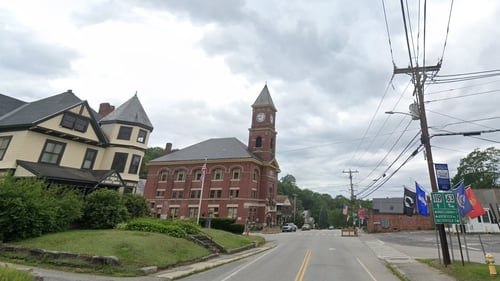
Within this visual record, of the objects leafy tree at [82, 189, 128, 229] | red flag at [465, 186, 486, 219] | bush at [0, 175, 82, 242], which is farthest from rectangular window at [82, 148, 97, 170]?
red flag at [465, 186, 486, 219]

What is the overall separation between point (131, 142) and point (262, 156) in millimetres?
33853

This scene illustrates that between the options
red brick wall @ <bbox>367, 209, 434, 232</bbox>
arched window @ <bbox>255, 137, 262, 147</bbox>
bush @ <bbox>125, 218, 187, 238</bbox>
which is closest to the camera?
bush @ <bbox>125, 218, 187, 238</bbox>

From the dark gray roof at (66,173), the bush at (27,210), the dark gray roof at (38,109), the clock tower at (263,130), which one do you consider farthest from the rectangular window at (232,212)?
the bush at (27,210)

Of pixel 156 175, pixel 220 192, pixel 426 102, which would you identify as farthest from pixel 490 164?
pixel 156 175

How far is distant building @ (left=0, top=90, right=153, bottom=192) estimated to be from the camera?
70.5 feet

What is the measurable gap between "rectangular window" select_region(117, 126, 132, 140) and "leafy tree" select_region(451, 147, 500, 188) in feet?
224

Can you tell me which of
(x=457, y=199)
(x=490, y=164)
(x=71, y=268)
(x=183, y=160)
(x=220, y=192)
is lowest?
(x=71, y=268)

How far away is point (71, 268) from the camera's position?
11.4 meters

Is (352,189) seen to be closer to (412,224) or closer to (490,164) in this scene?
(412,224)

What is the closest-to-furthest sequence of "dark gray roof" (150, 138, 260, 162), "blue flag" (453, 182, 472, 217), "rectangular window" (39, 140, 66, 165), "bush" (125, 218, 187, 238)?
1. "blue flag" (453, 182, 472, 217)
2. "bush" (125, 218, 187, 238)
3. "rectangular window" (39, 140, 66, 165)
4. "dark gray roof" (150, 138, 260, 162)

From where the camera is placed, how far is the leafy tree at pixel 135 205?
21797 mm

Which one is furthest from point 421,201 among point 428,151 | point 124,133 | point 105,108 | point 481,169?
point 481,169

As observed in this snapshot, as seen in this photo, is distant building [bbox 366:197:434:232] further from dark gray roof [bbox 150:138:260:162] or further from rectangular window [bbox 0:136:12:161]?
rectangular window [bbox 0:136:12:161]

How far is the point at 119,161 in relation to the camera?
27.6 metres
